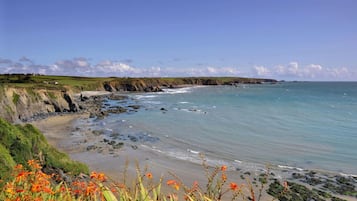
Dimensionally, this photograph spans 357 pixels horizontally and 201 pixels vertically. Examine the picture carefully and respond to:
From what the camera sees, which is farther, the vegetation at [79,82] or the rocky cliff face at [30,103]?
the vegetation at [79,82]

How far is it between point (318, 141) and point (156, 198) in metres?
27.4

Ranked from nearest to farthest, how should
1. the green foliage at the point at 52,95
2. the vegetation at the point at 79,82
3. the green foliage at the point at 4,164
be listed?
the green foliage at the point at 4,164 < the green foliage at the point at 52,95 < the vegetation at the point at 79,82

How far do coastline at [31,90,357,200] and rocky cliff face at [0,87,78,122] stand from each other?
4590 mm

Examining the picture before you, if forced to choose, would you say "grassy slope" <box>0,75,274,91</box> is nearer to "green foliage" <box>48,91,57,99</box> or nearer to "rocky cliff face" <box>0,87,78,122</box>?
"green foliage" <box>48,91,57,99</box>

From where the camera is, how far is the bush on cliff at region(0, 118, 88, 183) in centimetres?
977

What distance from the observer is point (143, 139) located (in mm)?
27078

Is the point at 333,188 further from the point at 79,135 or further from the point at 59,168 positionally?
the point at 79,135

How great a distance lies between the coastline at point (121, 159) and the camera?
665 inches

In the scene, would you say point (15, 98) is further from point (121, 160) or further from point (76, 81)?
point (76, 81)

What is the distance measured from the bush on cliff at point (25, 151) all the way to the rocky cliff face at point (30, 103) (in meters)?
20.2

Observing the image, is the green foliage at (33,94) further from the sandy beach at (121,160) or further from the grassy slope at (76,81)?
the sandy beach at (121,160)

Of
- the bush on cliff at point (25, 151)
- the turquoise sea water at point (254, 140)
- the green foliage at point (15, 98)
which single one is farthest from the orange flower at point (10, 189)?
the green foliage at point (15, 98)

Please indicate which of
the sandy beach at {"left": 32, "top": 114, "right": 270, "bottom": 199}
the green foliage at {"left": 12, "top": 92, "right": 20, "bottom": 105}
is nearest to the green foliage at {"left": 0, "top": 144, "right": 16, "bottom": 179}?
the sandy beach at {"left": 32, "top": 114, "right": 270, "bottom": 199}

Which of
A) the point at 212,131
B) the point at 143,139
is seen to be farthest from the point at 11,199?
the point at 212,131
